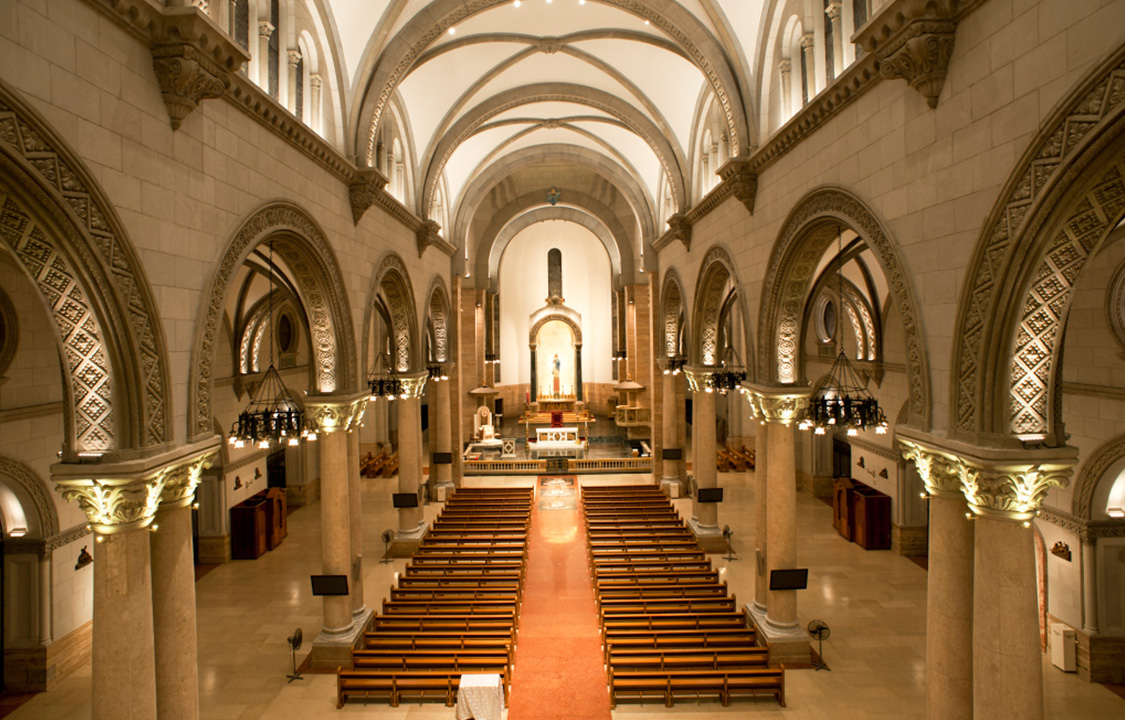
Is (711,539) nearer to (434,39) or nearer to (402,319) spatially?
(402,319)

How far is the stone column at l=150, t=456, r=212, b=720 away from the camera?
693 cm

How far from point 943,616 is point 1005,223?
4181mm

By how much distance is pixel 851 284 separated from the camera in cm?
2011

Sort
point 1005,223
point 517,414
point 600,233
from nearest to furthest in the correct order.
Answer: point 1005,223, point 600,233, point 517,414

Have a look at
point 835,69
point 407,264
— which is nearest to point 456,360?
point 407,264

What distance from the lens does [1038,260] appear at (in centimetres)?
556

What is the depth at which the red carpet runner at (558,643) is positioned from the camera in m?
10.8

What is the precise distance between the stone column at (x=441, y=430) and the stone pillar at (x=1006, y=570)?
1881 centimetres

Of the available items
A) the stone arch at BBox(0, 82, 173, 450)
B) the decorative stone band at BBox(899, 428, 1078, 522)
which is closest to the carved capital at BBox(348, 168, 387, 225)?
the stone arch at BBox(0, 82, 173, 450)

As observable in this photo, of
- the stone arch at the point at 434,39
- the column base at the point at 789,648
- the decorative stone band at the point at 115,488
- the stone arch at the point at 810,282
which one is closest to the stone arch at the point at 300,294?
the decorative stone band at the point at 115,488

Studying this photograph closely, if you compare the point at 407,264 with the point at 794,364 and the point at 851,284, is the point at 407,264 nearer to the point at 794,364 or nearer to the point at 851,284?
the point at 794,364

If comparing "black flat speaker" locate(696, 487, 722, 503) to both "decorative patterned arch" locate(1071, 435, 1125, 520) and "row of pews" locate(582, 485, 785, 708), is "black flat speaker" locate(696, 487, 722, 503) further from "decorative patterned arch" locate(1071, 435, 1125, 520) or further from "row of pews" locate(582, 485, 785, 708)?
"decorative patterned arch" locate(1071, 435, 1125, 520)

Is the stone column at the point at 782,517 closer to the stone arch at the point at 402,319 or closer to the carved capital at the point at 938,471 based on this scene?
the carved capital at the point at 938,471

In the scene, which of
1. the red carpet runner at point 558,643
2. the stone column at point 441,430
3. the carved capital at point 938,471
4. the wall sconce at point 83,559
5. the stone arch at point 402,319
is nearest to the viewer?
the carved capital at point 938,471
